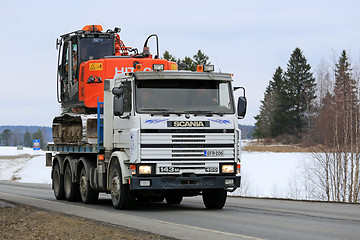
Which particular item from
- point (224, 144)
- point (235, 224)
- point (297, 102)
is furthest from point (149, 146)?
point (297, 102)

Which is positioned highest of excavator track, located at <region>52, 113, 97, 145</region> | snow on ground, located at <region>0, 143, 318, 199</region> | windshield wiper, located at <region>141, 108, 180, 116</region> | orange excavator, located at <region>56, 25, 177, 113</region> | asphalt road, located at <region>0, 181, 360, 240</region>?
orange excavator, located at <region>56, 25, 177, 113</region>

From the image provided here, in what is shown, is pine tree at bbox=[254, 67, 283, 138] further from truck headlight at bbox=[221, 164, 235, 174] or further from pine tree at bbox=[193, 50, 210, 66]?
truck headlight at bbox=[221, 164, 235, 174]

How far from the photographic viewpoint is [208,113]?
52.6 feet

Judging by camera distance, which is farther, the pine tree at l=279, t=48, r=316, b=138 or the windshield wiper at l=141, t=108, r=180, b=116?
the pine tree at l=279, t=48, r=316, b=138

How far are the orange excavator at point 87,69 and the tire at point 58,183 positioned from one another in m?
1.05

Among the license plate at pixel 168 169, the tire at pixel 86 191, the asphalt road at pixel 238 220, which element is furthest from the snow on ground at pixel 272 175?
the license plate at pixel 168 169

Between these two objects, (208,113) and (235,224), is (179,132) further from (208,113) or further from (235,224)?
(235,224)

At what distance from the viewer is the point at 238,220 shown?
1417 centimetres

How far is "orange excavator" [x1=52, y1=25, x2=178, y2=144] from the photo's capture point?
65.1 feet

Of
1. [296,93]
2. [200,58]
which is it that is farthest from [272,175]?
[296,93]

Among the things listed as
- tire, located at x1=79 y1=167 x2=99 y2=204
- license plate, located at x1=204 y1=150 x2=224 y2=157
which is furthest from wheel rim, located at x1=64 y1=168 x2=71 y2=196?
license plate, located at x1=204 y1=150 x2=224 y2=157

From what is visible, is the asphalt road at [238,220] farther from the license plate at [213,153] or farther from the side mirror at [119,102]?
the side mirror at [119,102]

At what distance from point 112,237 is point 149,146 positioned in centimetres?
451

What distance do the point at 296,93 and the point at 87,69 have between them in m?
93.0
